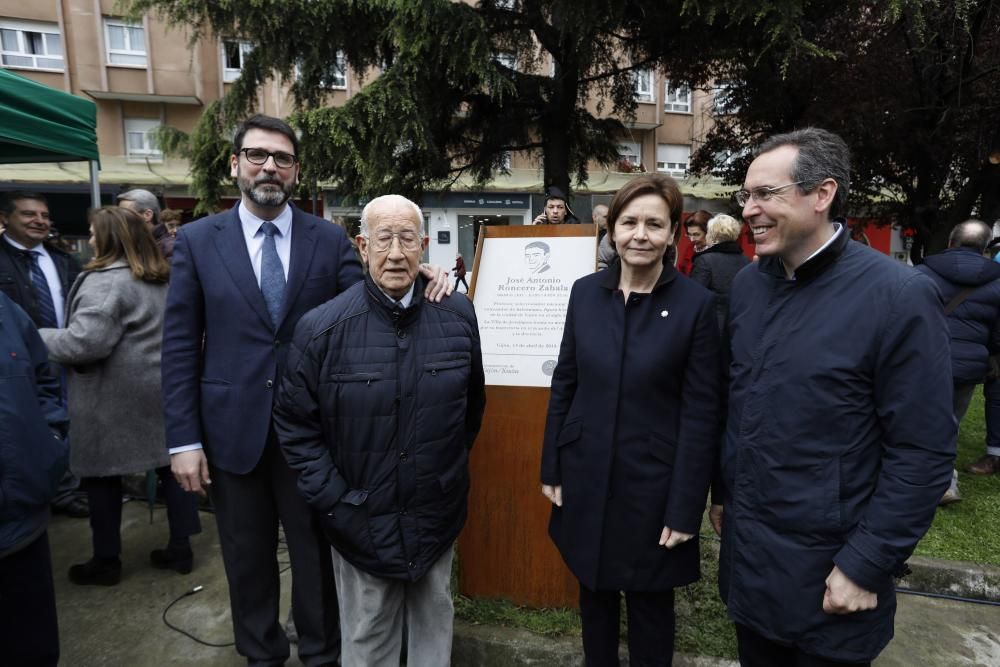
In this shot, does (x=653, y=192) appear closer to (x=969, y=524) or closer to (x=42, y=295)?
(x=969, y=524)

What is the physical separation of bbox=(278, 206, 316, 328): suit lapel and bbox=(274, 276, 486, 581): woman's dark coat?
289 millimetres

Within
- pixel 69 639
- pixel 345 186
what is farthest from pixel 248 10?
pixel 69 639

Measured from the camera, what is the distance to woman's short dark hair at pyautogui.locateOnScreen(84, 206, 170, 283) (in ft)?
10.2

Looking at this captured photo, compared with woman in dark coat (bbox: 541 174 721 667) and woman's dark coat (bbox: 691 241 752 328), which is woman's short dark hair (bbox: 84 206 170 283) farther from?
woman's dark coat (bbox: 691 241 752 328)

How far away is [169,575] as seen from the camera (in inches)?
134

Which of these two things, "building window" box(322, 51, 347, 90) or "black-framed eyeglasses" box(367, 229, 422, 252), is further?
"building window" box(322, 51, 347, 90)

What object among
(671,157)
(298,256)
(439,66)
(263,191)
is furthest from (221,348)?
(671,157)

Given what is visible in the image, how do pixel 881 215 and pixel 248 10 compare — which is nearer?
pixel 248 10

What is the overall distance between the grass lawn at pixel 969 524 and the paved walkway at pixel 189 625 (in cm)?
43

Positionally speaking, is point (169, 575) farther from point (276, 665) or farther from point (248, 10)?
point (248, 10)

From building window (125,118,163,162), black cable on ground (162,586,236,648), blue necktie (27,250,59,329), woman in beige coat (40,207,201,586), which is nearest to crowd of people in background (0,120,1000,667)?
black cable on ground (162,586,236,648)

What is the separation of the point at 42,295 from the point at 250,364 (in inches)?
107

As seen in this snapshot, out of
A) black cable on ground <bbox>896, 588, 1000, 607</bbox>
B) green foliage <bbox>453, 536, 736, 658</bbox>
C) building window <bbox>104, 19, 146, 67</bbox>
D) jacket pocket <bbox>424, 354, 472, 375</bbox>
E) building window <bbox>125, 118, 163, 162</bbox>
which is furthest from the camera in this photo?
building window <bbox>125, 118, 163, 162</bbox>

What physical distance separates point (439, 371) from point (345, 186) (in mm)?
4210
